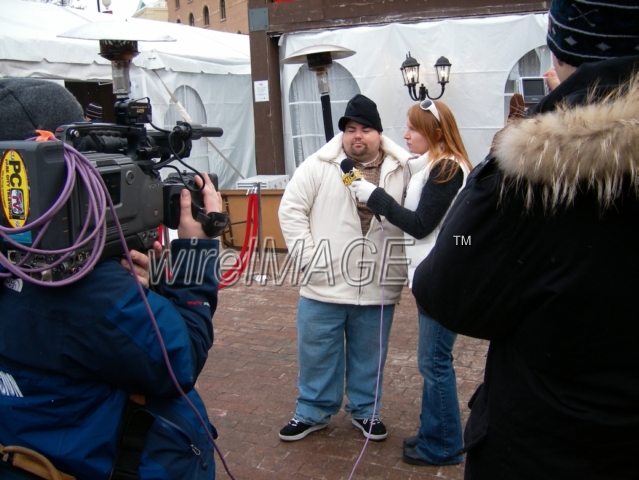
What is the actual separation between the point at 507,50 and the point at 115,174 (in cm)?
765

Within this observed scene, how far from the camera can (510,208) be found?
139 centimetres

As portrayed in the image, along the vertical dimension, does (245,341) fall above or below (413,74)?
below

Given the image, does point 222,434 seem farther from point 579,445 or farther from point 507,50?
point 507,50

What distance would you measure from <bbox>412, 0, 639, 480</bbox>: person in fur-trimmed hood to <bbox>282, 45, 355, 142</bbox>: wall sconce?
336 centimetres

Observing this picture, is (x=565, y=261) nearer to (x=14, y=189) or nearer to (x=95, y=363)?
(x=95, y=363)

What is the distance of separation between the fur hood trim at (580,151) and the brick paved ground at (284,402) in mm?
2447

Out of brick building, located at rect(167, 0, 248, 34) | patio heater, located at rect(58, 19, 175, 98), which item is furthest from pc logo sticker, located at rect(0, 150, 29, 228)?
brick building, located at rect(167, 0, 248, 34)

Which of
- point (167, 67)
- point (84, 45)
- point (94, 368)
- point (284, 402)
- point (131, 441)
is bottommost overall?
point (284, 402)

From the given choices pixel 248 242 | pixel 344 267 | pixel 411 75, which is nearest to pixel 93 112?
pixel 344 267

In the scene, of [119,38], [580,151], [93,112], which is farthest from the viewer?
[119,38]

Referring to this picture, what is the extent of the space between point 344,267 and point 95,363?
6.94 feet

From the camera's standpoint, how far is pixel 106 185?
1.56 meters

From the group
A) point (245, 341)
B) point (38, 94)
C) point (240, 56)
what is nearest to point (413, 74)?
point (245, 341)

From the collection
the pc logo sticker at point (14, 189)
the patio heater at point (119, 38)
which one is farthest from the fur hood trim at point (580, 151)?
the patio heater at point (119, 38)
